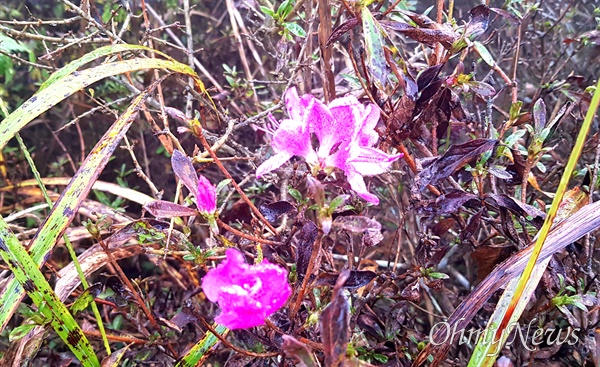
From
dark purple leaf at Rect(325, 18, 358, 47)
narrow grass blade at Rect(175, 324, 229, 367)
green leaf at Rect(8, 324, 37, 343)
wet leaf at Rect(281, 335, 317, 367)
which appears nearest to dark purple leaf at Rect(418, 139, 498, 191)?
dark purple leaf at Rect(325, 18, 358, 47)

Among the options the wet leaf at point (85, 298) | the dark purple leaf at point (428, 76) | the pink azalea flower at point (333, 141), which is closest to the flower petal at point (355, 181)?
the pink azalea flower at point (333, 141)

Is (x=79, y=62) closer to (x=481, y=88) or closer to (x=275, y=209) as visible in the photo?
(x=275, y=209)

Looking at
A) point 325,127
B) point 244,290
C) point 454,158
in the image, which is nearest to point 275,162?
point 325,127

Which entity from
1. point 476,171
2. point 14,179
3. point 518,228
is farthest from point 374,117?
point 14,179

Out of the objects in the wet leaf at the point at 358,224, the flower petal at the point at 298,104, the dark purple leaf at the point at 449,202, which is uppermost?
the flower petal at the point at 298,104

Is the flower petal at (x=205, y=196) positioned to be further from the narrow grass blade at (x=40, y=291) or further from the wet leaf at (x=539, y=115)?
the wet leaf at (x=539, y=115)

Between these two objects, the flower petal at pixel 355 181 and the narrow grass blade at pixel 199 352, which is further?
the narrow grass blade at pixel 199 352
